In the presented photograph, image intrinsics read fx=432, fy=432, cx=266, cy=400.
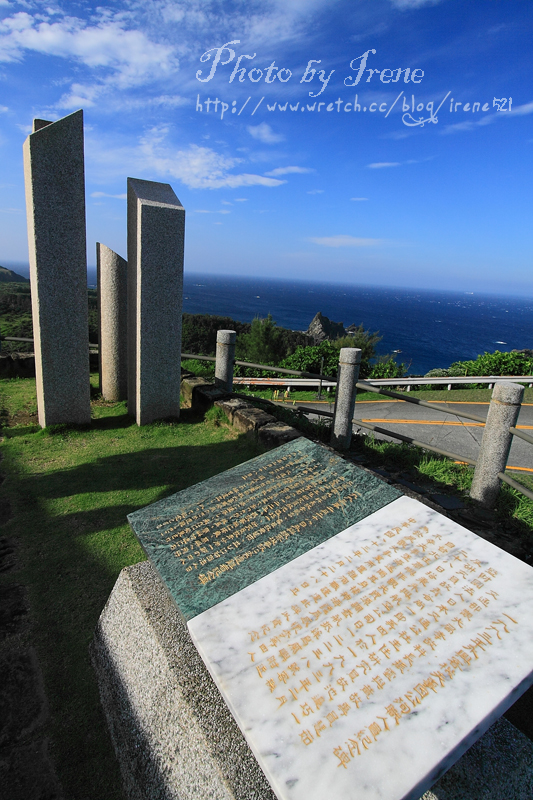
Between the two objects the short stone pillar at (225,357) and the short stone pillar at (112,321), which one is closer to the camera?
the short stone pillar at (225,357)

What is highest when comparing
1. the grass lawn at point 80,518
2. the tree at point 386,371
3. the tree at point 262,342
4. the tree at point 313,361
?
the grass lawn at point 80,518

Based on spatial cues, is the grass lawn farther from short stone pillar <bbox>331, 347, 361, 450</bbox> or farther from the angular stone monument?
short stone pillar <bbox>331, 347, 361, 450</bbox>

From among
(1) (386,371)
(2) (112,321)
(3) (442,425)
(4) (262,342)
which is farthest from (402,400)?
(4) (262,342)

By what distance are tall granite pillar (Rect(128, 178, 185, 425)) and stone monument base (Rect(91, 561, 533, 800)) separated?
3418 millimetres

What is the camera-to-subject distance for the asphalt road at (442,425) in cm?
739

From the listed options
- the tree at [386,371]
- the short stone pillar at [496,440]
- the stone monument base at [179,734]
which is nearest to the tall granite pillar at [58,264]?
the stone monument base at [179,734]

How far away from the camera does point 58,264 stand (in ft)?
15.6

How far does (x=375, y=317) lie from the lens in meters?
157

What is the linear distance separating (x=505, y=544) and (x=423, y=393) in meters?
10.5

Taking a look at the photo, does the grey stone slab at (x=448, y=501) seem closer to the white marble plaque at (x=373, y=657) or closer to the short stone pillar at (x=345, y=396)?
the short stone pillar at (x=345, y=396)

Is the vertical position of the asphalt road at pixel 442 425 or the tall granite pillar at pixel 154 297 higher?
the tall granite pillar at pixel 154 297

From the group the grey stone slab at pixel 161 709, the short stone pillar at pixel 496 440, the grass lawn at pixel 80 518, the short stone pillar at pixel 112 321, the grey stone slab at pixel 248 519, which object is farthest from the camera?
the short stone pillar at pixel 112 321

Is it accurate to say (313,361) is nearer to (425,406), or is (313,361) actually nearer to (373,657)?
(425,406)

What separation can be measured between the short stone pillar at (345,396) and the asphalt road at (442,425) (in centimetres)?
215
